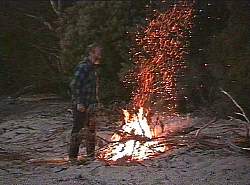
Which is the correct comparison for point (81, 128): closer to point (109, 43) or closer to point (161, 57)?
point (161, 57)

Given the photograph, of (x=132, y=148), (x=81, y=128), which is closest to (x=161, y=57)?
(x=132, y=148)

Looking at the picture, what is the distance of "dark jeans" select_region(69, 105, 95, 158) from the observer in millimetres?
7421

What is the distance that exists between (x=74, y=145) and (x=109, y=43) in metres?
5.23

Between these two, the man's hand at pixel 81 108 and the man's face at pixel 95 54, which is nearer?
the man's face at pixel 95 54

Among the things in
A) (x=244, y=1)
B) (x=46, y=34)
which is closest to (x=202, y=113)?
(x=244, y=1)

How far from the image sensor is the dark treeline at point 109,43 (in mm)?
10488

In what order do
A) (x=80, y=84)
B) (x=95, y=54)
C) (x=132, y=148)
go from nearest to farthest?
(x=95, y=54), (x=80, y=84), (x=132, y=148)

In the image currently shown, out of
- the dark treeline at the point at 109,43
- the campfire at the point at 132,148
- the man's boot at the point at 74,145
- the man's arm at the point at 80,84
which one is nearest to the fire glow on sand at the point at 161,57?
the dark treeline at the point at 109,43

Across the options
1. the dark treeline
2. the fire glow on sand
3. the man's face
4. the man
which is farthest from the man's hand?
the dark treeline

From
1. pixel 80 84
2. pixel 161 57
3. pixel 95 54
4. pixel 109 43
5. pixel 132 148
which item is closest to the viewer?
pixel 95 54

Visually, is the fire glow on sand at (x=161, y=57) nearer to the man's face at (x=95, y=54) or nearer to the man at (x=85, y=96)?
the man at (x=85, y=96)

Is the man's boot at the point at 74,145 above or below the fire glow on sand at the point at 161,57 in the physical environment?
below

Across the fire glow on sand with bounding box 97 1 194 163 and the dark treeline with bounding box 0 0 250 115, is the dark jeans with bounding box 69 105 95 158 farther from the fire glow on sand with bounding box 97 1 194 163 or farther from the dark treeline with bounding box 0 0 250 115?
the dark treeline with bounding box 0 0 250 115

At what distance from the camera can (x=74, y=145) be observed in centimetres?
752
